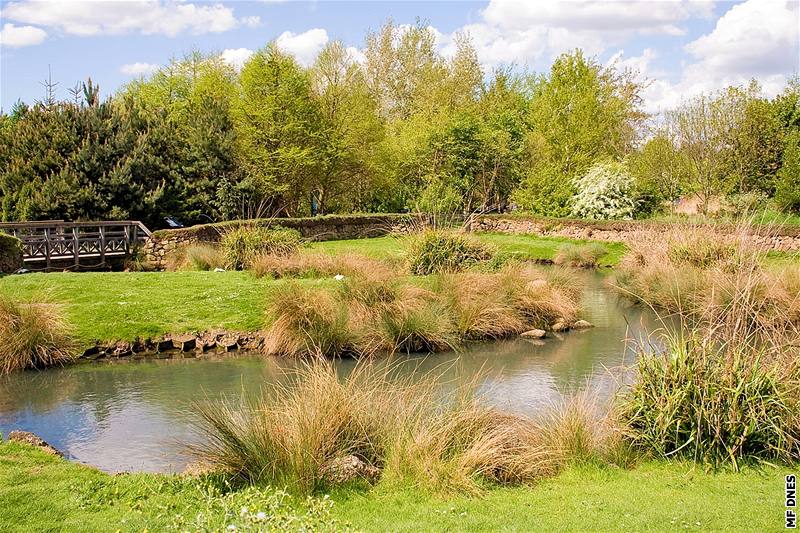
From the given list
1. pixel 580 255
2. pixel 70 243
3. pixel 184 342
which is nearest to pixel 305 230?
pixel 70 243

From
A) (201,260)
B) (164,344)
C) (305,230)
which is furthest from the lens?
(305,230)

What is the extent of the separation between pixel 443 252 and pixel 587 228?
12.8 meters

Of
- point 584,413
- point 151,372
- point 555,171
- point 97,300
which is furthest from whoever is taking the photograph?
point 555,171

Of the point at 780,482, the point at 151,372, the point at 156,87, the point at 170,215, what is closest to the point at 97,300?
the point at 151,372

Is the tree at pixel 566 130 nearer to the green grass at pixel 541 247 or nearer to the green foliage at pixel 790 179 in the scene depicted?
the green grass at pixel 541 247

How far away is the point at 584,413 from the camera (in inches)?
269

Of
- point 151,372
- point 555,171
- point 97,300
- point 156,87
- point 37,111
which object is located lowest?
point 151,372

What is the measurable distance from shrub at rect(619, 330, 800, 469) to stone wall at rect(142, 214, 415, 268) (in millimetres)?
15007

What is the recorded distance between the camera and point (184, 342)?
13.0m

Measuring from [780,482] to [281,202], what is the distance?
97.4 ft

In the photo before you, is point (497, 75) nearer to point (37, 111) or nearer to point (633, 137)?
point (633, 137)

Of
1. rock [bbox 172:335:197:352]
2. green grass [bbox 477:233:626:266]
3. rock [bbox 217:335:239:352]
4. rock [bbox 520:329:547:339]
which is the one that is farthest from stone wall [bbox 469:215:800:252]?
rock [bbox 172:335:197:352]

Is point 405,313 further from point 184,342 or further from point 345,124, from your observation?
point 345,124

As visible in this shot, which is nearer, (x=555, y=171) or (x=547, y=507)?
(x=547, y=507)
